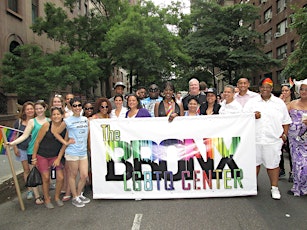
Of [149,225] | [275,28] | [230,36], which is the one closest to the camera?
[149,225]

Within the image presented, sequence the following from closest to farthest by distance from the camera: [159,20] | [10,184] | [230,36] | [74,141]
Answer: [74,141]
[10,184]
[159,20]
[230,36]

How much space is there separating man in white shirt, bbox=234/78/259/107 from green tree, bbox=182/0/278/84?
22.5 m

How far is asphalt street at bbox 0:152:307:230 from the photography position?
3.69m

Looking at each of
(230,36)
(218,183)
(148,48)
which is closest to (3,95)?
(148,48)

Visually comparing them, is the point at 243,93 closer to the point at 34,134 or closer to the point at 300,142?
the point at 300,142

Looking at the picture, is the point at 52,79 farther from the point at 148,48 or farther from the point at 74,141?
the point at 74,141

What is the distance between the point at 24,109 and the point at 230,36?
92.5ft

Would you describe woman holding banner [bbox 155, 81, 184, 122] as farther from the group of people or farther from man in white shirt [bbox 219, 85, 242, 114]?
man in white shirt [bbox 219, 85, 242, 114]

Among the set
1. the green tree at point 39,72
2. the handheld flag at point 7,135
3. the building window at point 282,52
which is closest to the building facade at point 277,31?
the building window at point 282,52

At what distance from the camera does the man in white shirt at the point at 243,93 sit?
17.0ft

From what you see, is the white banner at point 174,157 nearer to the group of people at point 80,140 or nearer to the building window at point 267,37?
the group of people at point 80,140

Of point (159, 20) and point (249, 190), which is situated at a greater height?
point (159, 20)

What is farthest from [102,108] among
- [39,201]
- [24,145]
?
[39,201]

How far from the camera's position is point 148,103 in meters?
6.36
